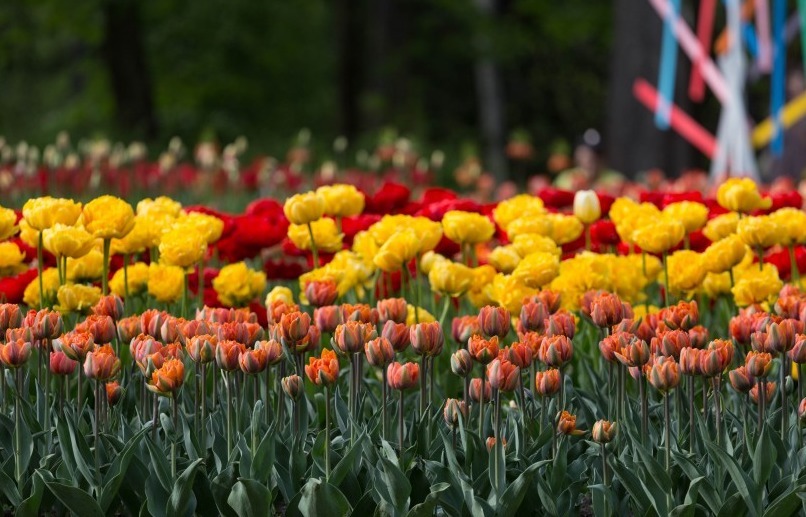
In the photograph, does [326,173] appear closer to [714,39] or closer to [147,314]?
[147,314]

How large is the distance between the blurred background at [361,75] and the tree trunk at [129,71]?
0.06 ft

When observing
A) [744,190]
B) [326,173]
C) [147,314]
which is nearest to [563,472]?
[147,314]

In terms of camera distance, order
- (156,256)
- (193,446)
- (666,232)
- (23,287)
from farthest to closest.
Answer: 1. (156,256)
2. (23,287)
3. (666,232)
4. (193,446)

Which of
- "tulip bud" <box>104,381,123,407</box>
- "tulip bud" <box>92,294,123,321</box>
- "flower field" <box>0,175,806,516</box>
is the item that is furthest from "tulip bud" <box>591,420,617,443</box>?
"tulip bud" <box>92,294,123,321</box>

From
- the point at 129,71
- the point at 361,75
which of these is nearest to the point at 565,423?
the point at 129,71

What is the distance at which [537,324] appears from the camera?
2873mm

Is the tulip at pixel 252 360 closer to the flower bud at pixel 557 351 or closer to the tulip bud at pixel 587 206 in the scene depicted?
the flower bud at pixel 557 351

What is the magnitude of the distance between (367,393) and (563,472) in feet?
2.21

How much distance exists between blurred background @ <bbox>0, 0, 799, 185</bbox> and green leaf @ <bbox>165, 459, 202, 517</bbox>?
7796 millimetres

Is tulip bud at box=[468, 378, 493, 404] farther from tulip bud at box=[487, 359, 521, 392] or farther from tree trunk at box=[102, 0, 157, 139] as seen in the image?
tree trunk at box=[102, 0, 157, 139]

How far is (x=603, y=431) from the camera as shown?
7.88ft

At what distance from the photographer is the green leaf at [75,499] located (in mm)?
2416

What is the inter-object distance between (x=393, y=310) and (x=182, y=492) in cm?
62

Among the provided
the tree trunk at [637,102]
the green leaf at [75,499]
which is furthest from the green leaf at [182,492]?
the tree trunk at [637,102]
